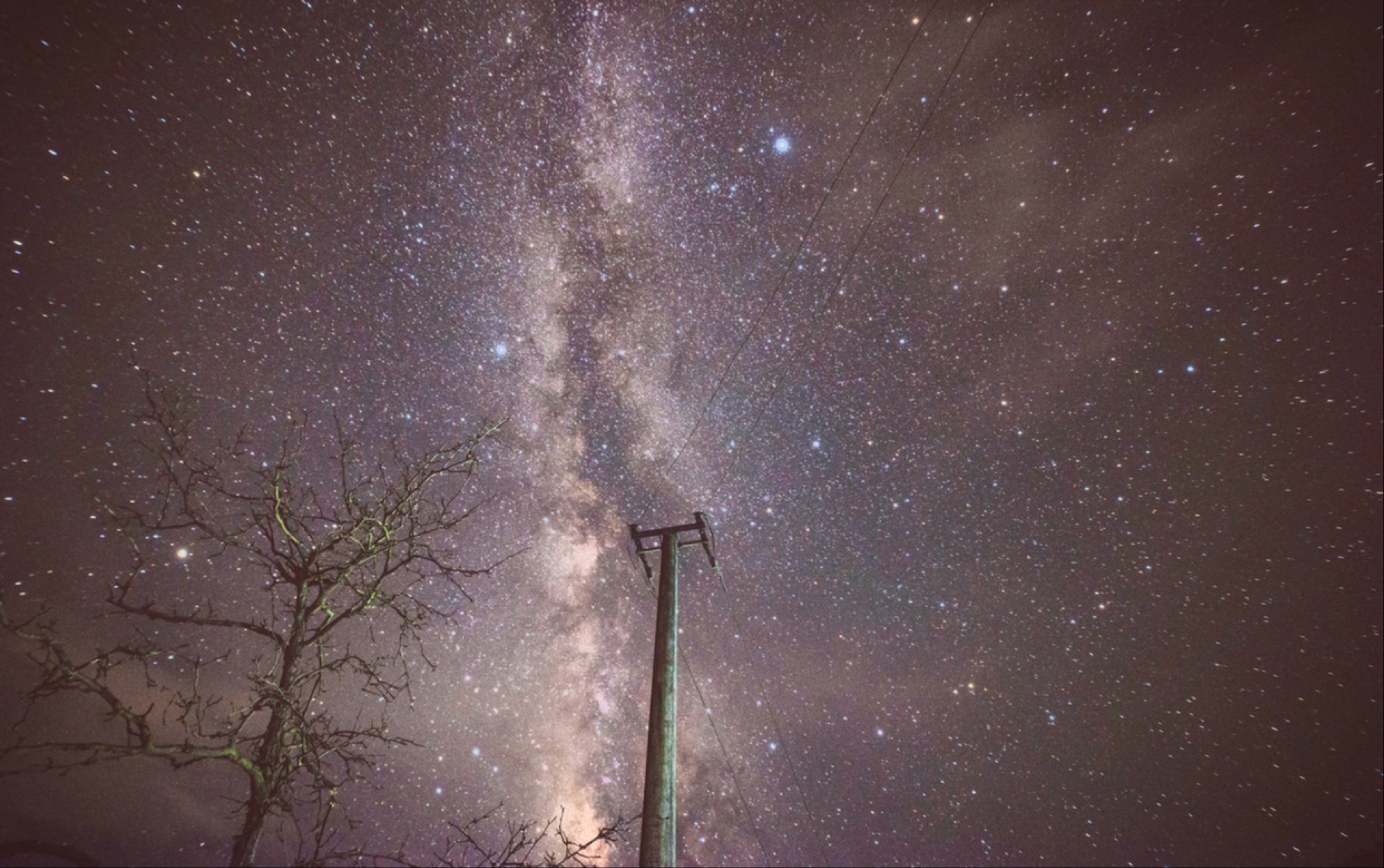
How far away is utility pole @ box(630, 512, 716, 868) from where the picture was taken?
4672mm

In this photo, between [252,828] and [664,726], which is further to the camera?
[664,726]

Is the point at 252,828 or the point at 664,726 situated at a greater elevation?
the point at 664,726

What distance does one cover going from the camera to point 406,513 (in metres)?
5.17

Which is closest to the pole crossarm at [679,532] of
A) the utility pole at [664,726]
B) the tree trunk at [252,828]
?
the utility pole at [664,726]

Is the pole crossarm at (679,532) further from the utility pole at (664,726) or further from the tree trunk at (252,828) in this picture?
the tree trunk at (252,828)

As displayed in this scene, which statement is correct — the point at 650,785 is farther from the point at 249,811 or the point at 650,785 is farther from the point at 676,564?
the point at 249,811

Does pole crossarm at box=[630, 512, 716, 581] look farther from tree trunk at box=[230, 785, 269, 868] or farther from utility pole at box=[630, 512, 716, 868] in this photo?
tree trunk at box=[230, 785, 269, 868]

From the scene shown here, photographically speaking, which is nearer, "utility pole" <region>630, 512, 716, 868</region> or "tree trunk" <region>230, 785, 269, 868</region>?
"tree trunk" <region>230, 785, 269, 868</region>

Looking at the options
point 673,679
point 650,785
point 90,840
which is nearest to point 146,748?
point 650,785

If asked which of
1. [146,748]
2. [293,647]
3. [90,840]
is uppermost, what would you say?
[90,840]

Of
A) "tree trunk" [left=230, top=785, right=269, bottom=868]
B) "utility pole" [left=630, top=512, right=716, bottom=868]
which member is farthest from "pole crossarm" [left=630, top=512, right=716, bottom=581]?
"tree trunk" [left=230, top=785, right=269, bottom=868]

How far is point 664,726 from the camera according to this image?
5.29 metres

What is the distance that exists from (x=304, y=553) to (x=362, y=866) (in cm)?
261

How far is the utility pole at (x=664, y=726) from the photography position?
15.3 ft
